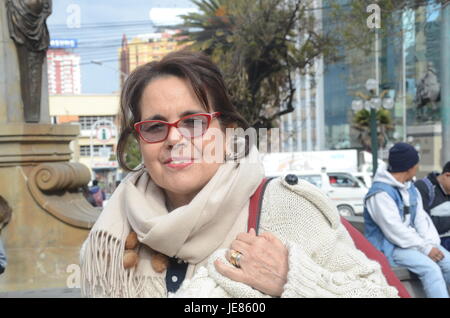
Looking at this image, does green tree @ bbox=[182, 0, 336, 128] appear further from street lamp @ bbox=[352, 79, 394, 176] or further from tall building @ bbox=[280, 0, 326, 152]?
tall building @ bbox=[280, 0, 326, 152]

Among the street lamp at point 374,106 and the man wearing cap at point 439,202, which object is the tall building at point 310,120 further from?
the man wearing cap at point 439,202

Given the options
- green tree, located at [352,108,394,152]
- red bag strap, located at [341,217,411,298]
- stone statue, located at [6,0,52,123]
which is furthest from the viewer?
green tree, located at [352,108,394,152]

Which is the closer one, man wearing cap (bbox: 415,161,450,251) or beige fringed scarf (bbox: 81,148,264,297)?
beige fringed scarf (bbox: 81,148,264,297)

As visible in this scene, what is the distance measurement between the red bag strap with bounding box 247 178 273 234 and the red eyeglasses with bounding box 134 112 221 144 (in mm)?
243

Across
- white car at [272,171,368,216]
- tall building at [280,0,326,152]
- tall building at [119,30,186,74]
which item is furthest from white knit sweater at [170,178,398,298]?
→ tall building at [280,0,326,152]

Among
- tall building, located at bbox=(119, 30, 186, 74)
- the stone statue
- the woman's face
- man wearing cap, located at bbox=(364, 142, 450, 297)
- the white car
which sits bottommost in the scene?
the white car

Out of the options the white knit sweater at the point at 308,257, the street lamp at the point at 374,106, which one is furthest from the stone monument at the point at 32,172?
the street lamp at the point at 374,106

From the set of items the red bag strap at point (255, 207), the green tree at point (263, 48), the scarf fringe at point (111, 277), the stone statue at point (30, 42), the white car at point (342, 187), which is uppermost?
the green tree at point (263, 48)

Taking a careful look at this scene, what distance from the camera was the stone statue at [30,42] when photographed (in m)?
5.96

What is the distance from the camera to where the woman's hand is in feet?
4.73

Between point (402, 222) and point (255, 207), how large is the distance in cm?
264

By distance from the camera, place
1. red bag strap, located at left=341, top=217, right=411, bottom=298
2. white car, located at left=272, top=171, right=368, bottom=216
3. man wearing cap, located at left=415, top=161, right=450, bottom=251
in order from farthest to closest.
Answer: white car, located at left=272, top=171, right=368, bottom=216
man wearing cap, located at left=415, top=161, right=450, bottom=251
red bag strap, located at left=341, top=217, right=411, bottom=298

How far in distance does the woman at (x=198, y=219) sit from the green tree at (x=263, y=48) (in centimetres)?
1402
